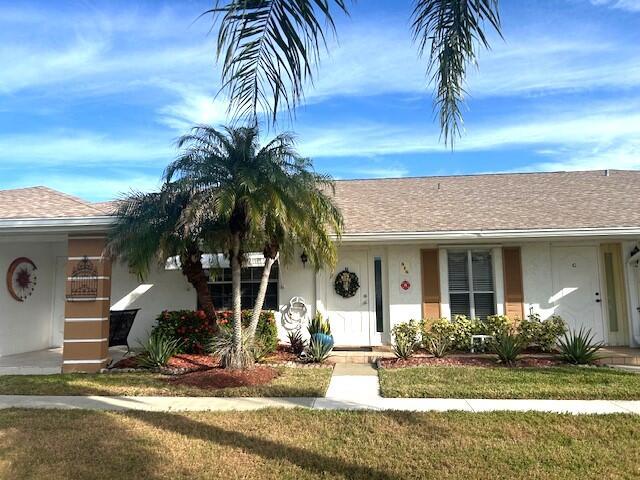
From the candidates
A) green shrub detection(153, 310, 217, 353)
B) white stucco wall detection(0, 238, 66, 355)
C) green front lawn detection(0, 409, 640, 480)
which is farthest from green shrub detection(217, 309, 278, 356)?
white stucco wall detection(0, 238, 66, 355)

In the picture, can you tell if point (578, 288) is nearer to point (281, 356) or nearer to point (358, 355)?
point (358, 355)

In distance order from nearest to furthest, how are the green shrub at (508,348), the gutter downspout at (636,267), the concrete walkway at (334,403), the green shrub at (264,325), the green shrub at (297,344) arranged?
the concrete walkway at (334,403), the green shrub at (508,348), the green shrub at (264,325), the green shrub at (297,344), the gutter downspout at (636,267)

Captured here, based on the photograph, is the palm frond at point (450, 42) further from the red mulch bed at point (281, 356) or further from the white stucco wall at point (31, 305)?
the white stucco wall at point (31, 305)

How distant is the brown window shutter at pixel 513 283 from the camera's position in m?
11.6

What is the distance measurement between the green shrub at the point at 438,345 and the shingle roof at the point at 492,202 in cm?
243

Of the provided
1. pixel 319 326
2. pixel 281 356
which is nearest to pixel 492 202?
pixel 319 326

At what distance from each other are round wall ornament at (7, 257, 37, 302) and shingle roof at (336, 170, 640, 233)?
26.2 feet

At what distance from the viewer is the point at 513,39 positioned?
4.02 metres

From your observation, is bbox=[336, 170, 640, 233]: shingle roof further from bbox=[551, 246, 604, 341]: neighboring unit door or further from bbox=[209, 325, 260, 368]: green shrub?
bbox=[209, 325, 260, 368]: green shrub

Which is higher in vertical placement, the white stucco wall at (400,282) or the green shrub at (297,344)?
the white stucco wall at (400,282)

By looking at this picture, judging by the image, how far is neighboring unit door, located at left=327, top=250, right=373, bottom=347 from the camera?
39.7 ft

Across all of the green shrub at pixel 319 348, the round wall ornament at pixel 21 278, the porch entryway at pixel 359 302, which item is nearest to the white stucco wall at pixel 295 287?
the porch entryway at pixel 359 302

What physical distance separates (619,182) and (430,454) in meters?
13.2

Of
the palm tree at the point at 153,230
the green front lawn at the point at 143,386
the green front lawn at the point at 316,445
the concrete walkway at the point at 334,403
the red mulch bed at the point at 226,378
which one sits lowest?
the green front lawn at the point at 316,445
